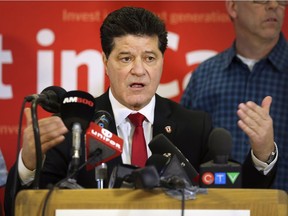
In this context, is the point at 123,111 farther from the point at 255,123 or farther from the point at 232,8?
the point at 232,8

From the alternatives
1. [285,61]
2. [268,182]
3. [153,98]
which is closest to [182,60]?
[285,61]

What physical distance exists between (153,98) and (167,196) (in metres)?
0.92

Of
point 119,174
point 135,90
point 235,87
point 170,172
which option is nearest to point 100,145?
point 119,174

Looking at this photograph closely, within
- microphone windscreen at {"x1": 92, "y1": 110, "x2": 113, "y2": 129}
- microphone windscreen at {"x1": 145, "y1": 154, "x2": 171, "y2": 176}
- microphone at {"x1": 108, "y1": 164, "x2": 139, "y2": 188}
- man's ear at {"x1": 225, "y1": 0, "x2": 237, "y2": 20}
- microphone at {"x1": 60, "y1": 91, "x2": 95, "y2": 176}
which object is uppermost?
man's ear at {"x1": 225, "y1": 0, "x2": 237, "y2": 20}

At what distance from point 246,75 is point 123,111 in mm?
1055

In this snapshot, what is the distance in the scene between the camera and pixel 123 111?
243cm

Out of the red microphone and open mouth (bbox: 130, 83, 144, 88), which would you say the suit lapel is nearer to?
open mouth (bbox: 130, 83, 144, 88)

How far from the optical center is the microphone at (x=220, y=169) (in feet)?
5.49

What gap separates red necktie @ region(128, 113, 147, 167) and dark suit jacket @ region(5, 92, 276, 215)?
55 mm

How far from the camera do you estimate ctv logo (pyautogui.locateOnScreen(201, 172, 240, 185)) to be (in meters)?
1.68

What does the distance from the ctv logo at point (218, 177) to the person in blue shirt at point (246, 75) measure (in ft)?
4.97

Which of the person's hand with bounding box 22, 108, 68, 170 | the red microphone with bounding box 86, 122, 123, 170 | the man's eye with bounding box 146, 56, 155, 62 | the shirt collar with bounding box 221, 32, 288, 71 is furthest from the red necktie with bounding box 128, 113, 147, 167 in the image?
the shirt collar with bounding box 221, 32, 288, 71

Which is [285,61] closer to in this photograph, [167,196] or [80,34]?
[80,34]

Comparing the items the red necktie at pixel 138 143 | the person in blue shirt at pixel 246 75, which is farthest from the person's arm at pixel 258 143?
the person in blue shirt at pixel 246 75
